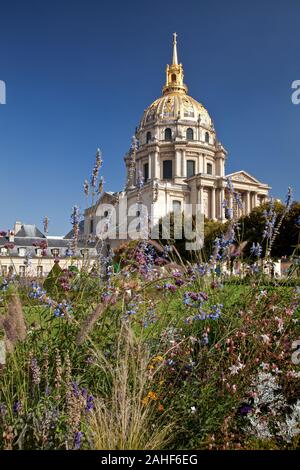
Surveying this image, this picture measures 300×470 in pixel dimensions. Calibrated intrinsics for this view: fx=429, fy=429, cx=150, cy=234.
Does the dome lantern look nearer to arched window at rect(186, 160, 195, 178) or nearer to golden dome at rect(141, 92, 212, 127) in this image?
golden dome at rect(141, 92, 212, 127)

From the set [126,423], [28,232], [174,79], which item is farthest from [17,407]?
[174,79]

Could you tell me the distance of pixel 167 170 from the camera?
2869 inches

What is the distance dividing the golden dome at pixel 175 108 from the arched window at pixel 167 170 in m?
7.57

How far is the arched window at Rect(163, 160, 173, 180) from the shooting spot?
7231cm

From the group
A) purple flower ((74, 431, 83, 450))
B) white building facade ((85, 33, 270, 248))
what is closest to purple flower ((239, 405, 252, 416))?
purple flower ((74, 431, 83, 450))

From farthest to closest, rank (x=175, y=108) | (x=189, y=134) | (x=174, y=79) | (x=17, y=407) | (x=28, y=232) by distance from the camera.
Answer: (x=174, y=79) → (x=175, y=108) → (x=189, y=134) → (x=28, y=232) → (x=17, y=407)

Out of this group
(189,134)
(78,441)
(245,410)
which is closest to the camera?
(78,441)

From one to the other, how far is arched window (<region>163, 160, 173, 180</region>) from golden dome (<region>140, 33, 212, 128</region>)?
757 cm

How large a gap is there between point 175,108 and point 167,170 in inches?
461

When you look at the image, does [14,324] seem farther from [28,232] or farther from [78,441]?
[28,232]

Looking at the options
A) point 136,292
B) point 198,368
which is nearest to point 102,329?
point 136,292
